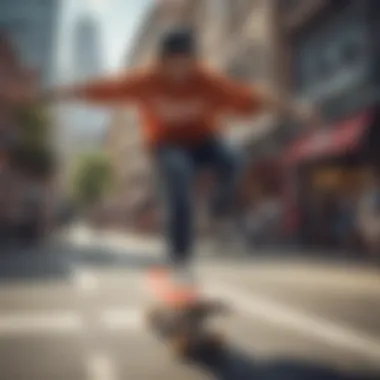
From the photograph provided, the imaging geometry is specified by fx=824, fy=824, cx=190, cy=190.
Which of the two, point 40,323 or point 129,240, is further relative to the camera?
point 40,323

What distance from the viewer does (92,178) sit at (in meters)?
2.58

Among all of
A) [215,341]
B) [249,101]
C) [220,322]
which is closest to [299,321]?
[220,322]

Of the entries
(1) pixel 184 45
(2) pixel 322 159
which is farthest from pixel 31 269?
(1) pixel 184 45

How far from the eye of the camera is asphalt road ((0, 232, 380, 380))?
8.45ft

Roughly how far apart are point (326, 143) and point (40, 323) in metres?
1.47

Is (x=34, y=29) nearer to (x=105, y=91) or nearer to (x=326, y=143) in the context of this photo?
(x=105, y=91)

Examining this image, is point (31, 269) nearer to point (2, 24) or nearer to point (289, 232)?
point (289, 232)

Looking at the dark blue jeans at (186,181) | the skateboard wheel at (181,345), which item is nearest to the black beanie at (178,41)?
the dark blue jeans at (186,181)

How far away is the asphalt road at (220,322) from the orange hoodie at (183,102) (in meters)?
0.44

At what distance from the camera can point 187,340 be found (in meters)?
2.83

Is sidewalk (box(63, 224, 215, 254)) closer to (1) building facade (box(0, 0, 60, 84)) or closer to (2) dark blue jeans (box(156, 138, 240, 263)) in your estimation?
(2) dark blue jeans (box(156, 138, 240, 263))

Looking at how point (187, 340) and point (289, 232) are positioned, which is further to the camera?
point (289, 232)

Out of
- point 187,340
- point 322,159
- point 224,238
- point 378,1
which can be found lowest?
point 187,340

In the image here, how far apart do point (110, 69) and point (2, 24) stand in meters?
0.39
